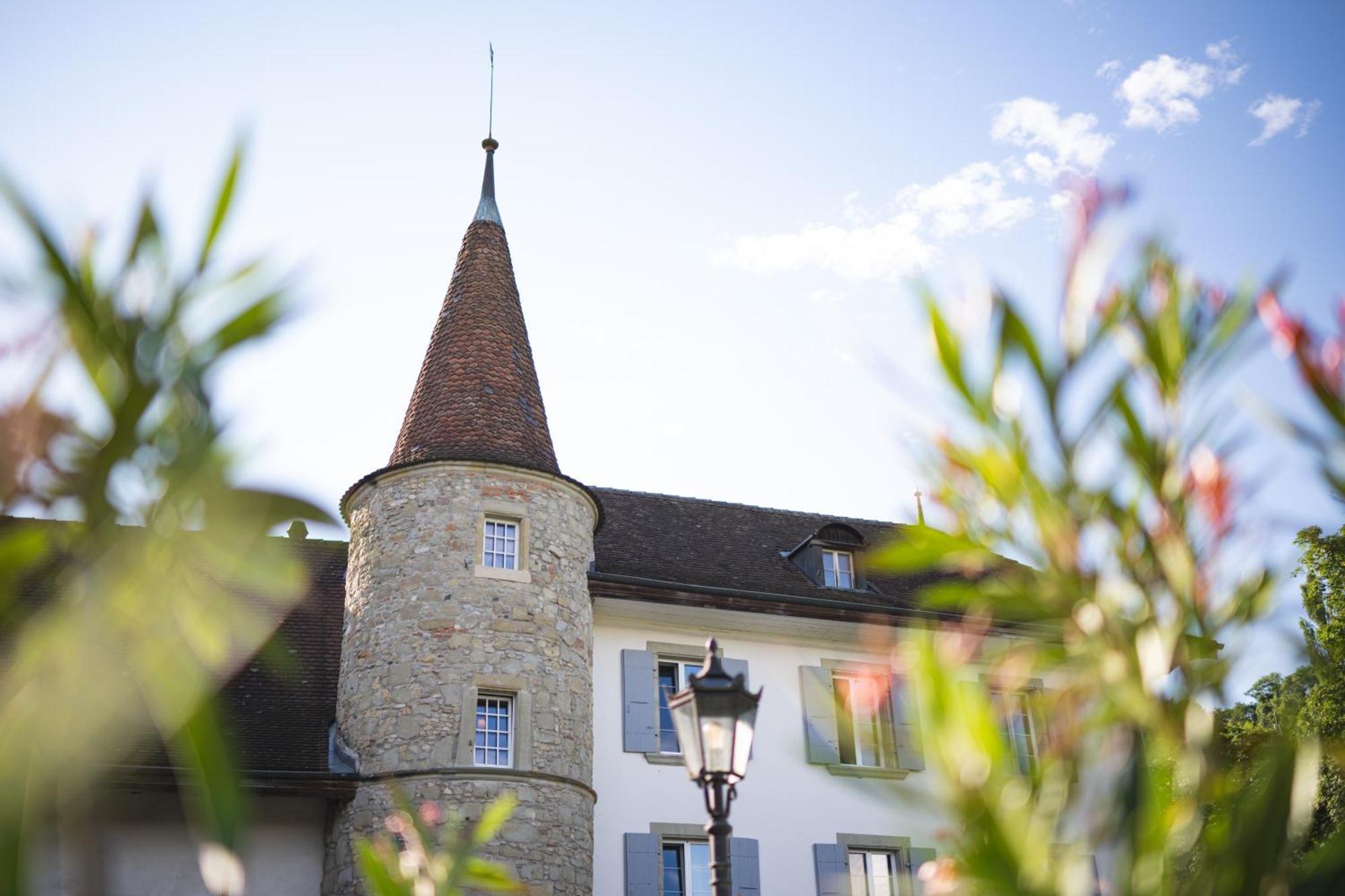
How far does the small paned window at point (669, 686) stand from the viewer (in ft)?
47.7

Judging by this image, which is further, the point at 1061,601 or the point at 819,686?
the point at 819,686

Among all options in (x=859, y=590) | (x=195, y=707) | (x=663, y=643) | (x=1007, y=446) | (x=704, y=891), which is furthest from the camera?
(x=859, y=590)

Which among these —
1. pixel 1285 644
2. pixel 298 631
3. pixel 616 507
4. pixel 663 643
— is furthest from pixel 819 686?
pixel 1285 644

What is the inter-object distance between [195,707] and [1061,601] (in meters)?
1.11

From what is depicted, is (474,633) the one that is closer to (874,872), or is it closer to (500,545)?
(500,545)

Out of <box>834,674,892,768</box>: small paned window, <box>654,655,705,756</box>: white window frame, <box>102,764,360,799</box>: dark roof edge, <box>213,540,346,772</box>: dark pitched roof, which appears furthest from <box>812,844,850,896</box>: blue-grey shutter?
<box>213,540,346,772</box>: dark pitched roof

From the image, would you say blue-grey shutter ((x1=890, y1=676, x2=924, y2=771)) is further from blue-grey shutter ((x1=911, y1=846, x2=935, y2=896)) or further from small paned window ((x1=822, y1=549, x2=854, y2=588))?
small paned window ((x1=822, y1=549, x2=854, y2=588))

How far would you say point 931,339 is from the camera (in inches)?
66.3

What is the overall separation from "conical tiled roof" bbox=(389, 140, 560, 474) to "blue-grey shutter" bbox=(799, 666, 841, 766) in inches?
161

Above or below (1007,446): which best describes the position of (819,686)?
above

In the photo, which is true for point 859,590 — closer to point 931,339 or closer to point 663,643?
point 663,643

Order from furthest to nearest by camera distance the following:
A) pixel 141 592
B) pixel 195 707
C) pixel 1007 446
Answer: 1. pixel 1007 446
2. pixel 141 592
3. pixel 195 707

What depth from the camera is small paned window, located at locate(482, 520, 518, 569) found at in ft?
45.4

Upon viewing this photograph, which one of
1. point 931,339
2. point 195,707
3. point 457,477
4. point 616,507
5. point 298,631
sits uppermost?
point 616,507
